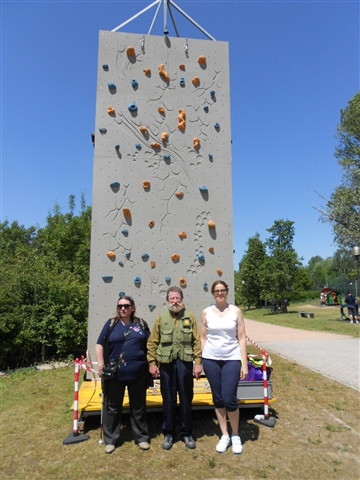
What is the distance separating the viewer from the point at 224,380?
147 inches

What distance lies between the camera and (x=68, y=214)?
23859 millimetres

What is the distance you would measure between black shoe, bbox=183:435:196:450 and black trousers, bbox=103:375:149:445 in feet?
1.41

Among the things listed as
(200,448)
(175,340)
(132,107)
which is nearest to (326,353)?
(200,448)

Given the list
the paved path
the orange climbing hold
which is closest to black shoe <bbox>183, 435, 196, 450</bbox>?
the paved path

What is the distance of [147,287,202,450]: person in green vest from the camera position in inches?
153

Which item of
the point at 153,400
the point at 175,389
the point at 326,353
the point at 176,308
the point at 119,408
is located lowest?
the point at 326,353

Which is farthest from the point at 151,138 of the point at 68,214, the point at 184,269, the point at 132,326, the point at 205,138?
the point at 68,214

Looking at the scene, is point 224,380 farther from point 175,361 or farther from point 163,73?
point 163,73

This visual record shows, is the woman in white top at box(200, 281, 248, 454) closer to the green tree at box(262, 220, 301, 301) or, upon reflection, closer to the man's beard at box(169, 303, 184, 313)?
the man's beard at box(169, 303, 184, 313)

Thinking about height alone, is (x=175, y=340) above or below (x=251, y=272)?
below

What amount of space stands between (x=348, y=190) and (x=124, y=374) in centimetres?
2070

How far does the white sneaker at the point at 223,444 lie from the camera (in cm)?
373

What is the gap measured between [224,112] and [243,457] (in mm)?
5431

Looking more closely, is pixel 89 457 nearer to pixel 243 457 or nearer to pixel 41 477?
pixel 41 477
